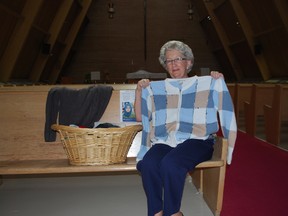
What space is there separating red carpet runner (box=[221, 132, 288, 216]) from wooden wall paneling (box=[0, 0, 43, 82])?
6.02 meters

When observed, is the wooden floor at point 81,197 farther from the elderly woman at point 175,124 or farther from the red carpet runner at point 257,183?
the elderly woman at point 175,124

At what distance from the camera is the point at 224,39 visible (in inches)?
493

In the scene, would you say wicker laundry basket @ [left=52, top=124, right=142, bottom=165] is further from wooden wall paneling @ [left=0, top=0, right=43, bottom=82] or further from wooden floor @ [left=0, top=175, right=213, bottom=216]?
wooden wall paneling @ [left=0, top=0, right=43, bottom=82]

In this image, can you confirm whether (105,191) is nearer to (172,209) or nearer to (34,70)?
(172,209)

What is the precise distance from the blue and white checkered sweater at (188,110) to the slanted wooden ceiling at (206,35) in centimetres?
595

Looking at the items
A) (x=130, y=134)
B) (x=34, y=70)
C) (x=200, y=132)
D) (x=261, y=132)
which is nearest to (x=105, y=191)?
(x=130, y=134)

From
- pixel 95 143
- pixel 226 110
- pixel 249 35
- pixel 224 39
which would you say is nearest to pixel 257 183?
pixel 226 110

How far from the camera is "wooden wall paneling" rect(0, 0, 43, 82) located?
7.93 meters

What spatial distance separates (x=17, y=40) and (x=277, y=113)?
6354mm

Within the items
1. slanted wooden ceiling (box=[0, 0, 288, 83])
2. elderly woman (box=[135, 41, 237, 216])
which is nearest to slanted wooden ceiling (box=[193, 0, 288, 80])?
slanted wooden ceiling (box=[0, 0, 288, 83])

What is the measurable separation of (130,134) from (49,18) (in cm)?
869

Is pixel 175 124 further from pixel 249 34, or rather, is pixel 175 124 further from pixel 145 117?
pixel 249 34

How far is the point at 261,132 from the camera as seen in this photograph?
5.64 metres

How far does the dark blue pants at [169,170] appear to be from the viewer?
67.9 inches
